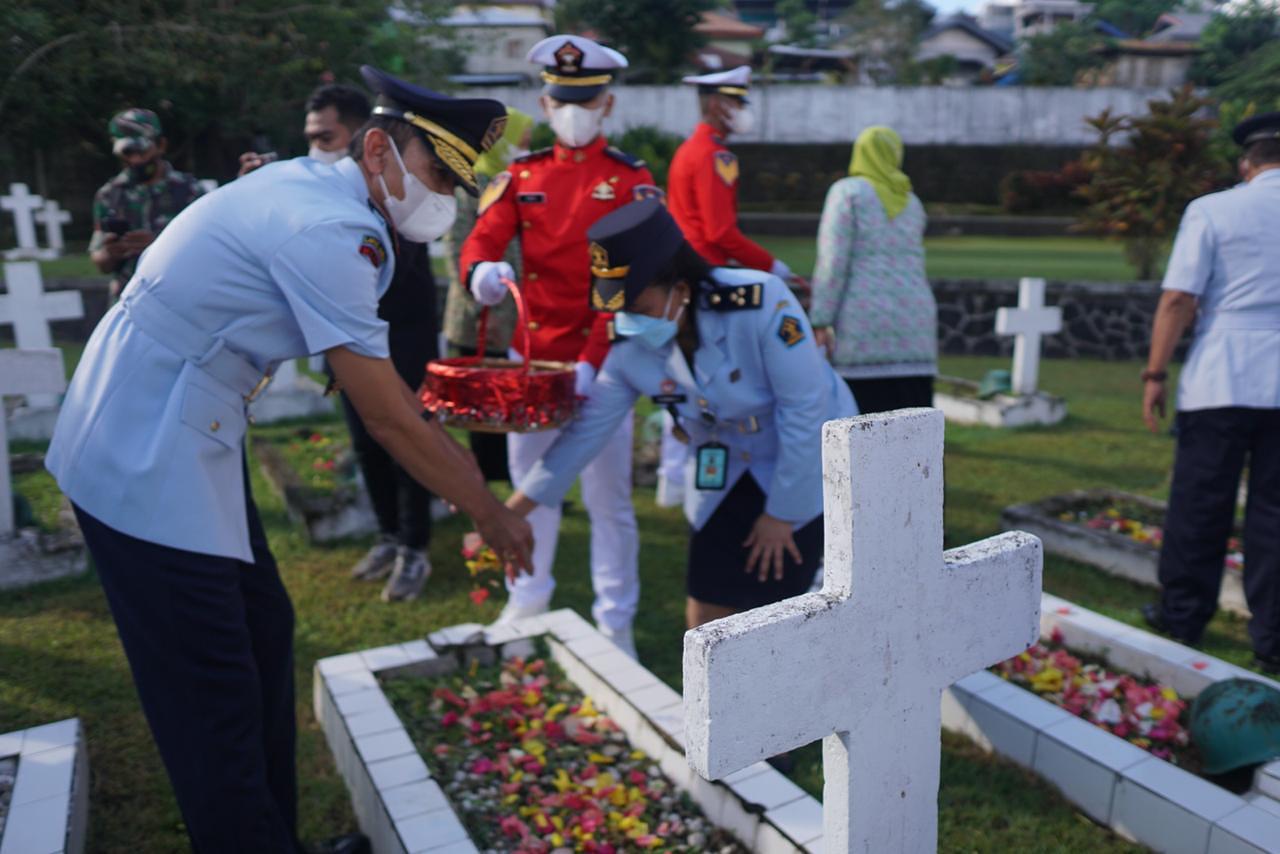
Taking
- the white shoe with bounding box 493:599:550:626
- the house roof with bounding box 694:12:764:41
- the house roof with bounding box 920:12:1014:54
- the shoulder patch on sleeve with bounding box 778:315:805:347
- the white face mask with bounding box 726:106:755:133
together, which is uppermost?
the house roof with bounding box 920:12:1014:54

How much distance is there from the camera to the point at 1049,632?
408 cm

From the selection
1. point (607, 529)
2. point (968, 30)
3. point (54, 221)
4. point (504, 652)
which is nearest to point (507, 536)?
point (504, 652)

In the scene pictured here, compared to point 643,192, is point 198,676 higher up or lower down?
lower down

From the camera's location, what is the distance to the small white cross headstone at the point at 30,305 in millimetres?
6242

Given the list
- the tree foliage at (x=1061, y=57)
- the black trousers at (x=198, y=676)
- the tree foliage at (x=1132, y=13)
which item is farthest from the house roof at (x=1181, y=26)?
the black trousers at (x=198, y=676)

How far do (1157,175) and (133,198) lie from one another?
11.5 metres

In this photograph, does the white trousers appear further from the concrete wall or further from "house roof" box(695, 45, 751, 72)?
"house roof" box(695, 45, 751, 72)

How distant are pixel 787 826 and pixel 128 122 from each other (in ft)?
15.9

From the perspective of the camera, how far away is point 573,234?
4059mm

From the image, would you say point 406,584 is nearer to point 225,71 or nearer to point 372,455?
point 372,455

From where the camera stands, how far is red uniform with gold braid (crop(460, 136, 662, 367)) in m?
4.06

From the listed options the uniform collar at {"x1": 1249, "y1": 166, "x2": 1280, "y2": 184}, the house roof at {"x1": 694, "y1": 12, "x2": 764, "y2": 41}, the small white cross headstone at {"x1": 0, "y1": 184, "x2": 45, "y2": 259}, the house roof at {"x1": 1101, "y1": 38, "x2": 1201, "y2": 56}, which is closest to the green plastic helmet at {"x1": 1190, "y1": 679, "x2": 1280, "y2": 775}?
the uniform collar at {"x1": 1249, "y1": 166, "x2": 1280, "y2": 184}

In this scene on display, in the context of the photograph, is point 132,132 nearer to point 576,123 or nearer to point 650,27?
point 576,123

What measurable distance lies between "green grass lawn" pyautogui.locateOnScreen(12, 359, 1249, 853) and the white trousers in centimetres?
26
